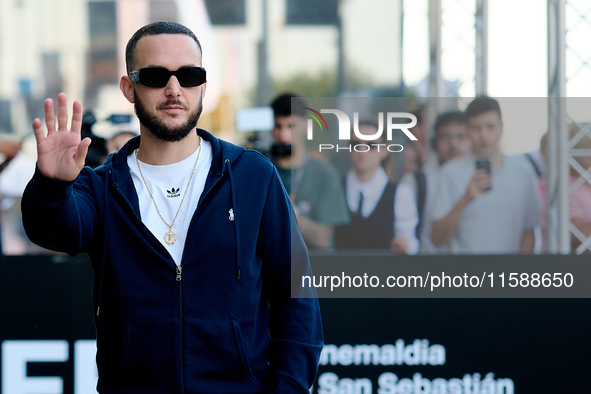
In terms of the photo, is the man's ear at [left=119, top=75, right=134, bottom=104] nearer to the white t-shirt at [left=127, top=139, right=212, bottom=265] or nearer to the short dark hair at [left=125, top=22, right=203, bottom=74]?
the short dark hair at [left=125, top=22, right=203, bottom=74]

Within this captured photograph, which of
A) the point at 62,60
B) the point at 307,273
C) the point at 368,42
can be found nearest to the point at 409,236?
the point at 307,273

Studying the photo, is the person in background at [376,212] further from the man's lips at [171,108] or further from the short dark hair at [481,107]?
the man's lips at [171,108]

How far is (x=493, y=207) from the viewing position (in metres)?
3.78

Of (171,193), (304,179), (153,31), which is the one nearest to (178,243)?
(171,193)

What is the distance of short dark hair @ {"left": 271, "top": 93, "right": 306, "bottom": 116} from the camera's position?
4.07m

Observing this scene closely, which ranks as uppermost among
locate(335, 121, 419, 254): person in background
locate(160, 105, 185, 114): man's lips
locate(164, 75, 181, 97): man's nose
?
locate(164, 75, 181, 97): man's nose

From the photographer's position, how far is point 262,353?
1.79m

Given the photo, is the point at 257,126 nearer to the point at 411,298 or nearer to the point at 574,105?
the point at 411,298

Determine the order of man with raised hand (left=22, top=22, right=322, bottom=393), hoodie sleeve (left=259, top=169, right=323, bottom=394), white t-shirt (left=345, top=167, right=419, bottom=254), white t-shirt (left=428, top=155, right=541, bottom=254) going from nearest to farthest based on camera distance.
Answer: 1. man with raised hand (left=22, top=22, right=322, bottom=393)
2. hoodie sleeve (left=259, top=169, right=323, bottom=394)
3. white t-shirt (left=428, top=155, right=541, bottom=254)
4. white t-shirt (left=345, top=167, right=419, bottom=254)

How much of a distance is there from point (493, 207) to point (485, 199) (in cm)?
7

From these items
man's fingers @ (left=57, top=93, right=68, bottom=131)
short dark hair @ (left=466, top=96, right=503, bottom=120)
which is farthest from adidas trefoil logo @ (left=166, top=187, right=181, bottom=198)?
short dark hair @ (left=466, top=96, right=503, bottom=120)

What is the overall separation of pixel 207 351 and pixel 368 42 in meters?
7.21

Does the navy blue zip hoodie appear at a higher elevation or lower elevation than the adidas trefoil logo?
lower

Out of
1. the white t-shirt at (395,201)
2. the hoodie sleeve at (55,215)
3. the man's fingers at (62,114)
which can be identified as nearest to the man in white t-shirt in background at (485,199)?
the white t-shirt at (395,201)
